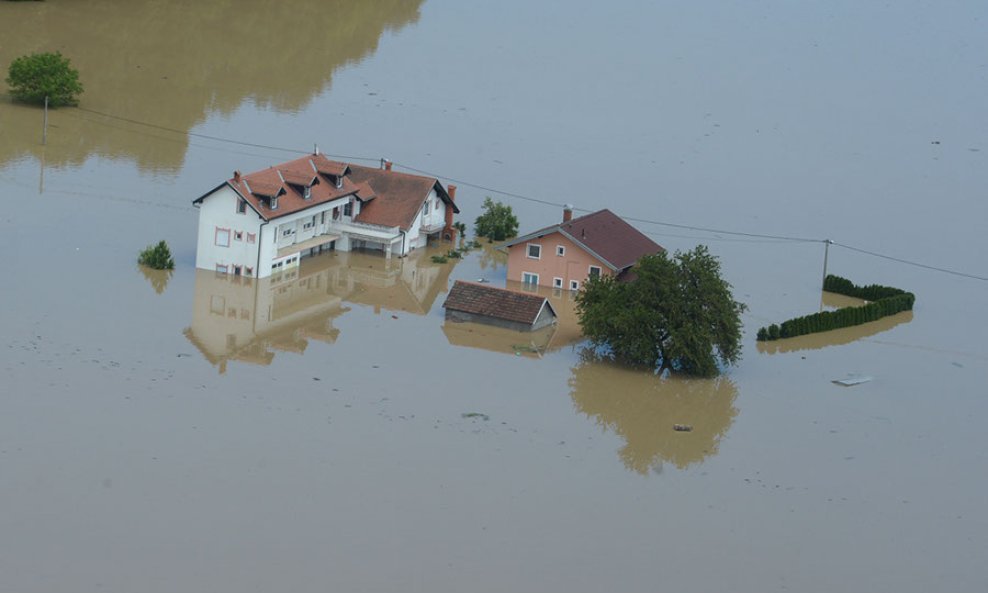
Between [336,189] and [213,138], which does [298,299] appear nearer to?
[336,189]

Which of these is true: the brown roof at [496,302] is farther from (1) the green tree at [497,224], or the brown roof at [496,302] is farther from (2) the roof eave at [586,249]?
(1) the green tree at [497,224]

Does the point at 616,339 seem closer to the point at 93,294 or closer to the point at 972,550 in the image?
the point at 972,550

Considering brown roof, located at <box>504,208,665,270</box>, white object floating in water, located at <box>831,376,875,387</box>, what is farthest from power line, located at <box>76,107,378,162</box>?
white object floating in water, located at <box>831,376,875,387</box>

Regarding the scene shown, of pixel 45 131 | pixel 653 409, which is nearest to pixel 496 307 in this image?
pixel 653 409

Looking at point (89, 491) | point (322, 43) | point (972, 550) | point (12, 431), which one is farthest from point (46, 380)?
point (322, 43)

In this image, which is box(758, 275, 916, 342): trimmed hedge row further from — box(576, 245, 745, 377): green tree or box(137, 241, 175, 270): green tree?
box(137, 241, 175, 270): green tree

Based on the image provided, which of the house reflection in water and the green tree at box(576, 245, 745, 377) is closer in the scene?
the green tree at box(576, 245, 745, 377)

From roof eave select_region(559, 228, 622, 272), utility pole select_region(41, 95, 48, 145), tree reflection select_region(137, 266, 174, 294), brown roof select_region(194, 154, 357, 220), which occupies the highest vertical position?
utility pole select_region(41, 95, 48, 145)
